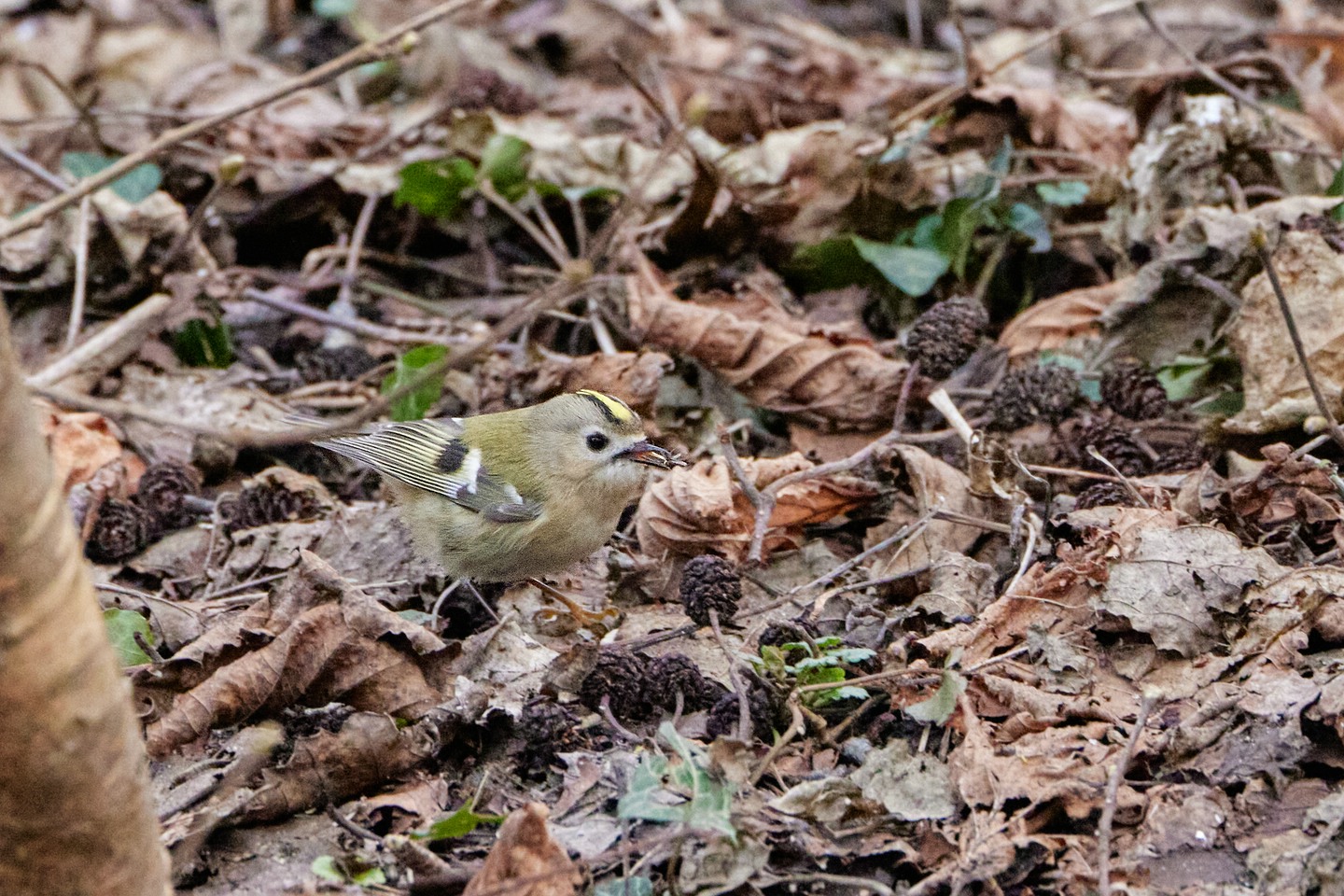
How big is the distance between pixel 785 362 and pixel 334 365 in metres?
1.84

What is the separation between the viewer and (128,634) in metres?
3.67

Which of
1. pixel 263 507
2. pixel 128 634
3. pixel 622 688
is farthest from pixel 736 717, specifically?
pixel 263 507

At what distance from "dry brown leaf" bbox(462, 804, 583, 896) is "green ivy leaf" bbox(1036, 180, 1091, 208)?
3.63 meters

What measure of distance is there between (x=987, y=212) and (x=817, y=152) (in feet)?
2.66

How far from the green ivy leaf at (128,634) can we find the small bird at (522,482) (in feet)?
2.83

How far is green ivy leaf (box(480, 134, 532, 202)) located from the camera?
577 cm

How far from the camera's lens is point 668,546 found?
4242 mm

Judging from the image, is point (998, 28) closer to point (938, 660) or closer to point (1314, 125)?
point (1314, 125)

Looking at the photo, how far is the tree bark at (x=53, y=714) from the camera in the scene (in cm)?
193

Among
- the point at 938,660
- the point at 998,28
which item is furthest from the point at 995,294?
the point at 998,28

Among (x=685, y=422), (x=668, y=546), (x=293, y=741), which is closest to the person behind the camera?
(x=293, y=741)

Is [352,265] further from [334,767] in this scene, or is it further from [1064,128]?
[334,767]

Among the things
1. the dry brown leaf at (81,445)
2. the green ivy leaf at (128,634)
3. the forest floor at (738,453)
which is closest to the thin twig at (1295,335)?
the forest floor at (738,453)

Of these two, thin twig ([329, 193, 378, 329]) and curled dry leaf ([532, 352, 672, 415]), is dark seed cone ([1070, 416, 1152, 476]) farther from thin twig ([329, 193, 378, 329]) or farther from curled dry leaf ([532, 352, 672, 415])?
thin twig ([329, 193, 378, 329])
